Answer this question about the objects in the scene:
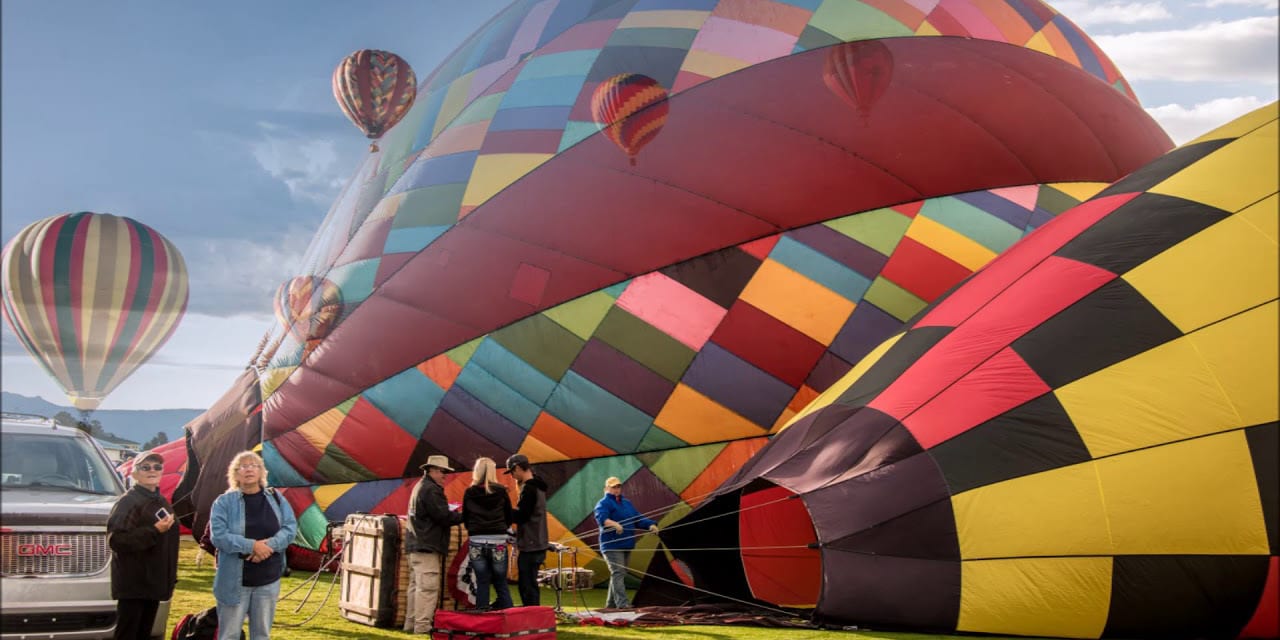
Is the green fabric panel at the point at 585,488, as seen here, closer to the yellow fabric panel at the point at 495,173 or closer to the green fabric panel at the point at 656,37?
the yellow fabric panel at the point at 495,173

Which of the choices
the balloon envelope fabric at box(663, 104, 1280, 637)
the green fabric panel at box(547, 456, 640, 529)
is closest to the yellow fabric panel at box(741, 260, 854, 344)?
the green fabric panel at box(547, 456, 640, 529)

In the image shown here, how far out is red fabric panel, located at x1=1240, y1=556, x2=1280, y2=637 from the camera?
421 centimetres

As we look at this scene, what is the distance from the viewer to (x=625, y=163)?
9016mm

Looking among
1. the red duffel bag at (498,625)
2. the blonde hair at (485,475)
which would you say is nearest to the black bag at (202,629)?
the red duffel bag at (498,625)

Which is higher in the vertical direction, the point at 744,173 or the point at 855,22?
the point at 855,22

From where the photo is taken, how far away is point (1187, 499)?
5059 millimetres

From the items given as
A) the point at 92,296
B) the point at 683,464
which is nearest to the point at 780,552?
the point at 683,464

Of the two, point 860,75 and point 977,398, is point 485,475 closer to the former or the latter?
point 977,398

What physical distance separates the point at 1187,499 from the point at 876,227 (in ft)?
12.6

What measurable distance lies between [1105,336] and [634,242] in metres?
4.03

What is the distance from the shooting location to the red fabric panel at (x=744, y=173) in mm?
8625

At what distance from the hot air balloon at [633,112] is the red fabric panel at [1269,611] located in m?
5.64

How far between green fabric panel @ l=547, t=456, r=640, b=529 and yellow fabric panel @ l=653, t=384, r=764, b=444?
434mm

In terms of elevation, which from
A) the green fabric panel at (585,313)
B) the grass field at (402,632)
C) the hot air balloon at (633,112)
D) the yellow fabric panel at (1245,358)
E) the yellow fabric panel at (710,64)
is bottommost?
the grass field at (402,632)
